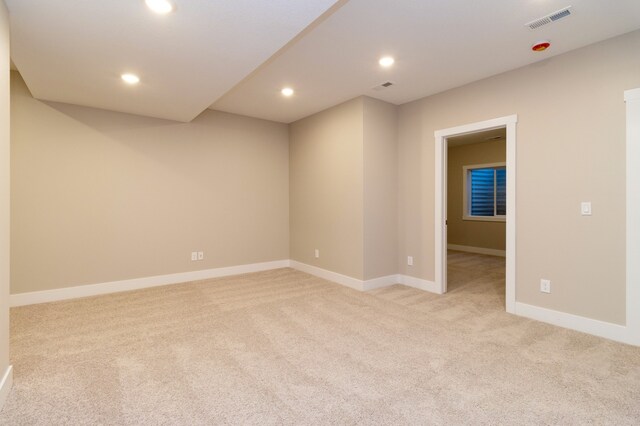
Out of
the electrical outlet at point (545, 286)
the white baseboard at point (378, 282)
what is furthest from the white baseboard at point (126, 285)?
the electrical outlet at point (545, 286)

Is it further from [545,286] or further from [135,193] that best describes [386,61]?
[135,193]

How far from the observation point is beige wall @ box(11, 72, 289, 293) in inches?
149

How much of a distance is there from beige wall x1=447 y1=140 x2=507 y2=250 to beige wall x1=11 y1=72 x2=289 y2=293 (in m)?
4.57

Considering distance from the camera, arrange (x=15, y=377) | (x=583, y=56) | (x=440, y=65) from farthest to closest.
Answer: (x=440, y=65)
(x=583, y=56)
(x=15, y=377)

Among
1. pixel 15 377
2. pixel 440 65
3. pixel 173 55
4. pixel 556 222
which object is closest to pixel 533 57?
pixel 440 65

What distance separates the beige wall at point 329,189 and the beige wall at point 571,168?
60.9 inches

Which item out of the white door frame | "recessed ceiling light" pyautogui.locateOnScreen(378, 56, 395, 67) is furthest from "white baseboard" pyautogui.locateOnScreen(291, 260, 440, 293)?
"recessed ceiling light" pyautogui.locateOnScreen(378, 56, 395, 67)

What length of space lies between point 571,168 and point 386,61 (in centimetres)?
204

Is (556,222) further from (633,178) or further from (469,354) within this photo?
(469,354)

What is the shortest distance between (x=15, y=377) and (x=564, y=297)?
451cm

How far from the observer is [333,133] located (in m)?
4.78

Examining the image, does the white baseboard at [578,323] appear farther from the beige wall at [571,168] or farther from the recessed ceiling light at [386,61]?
the recessed ceiling light at [386,61]

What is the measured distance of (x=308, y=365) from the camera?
2365 mm

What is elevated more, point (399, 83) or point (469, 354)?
point (399, 83)
